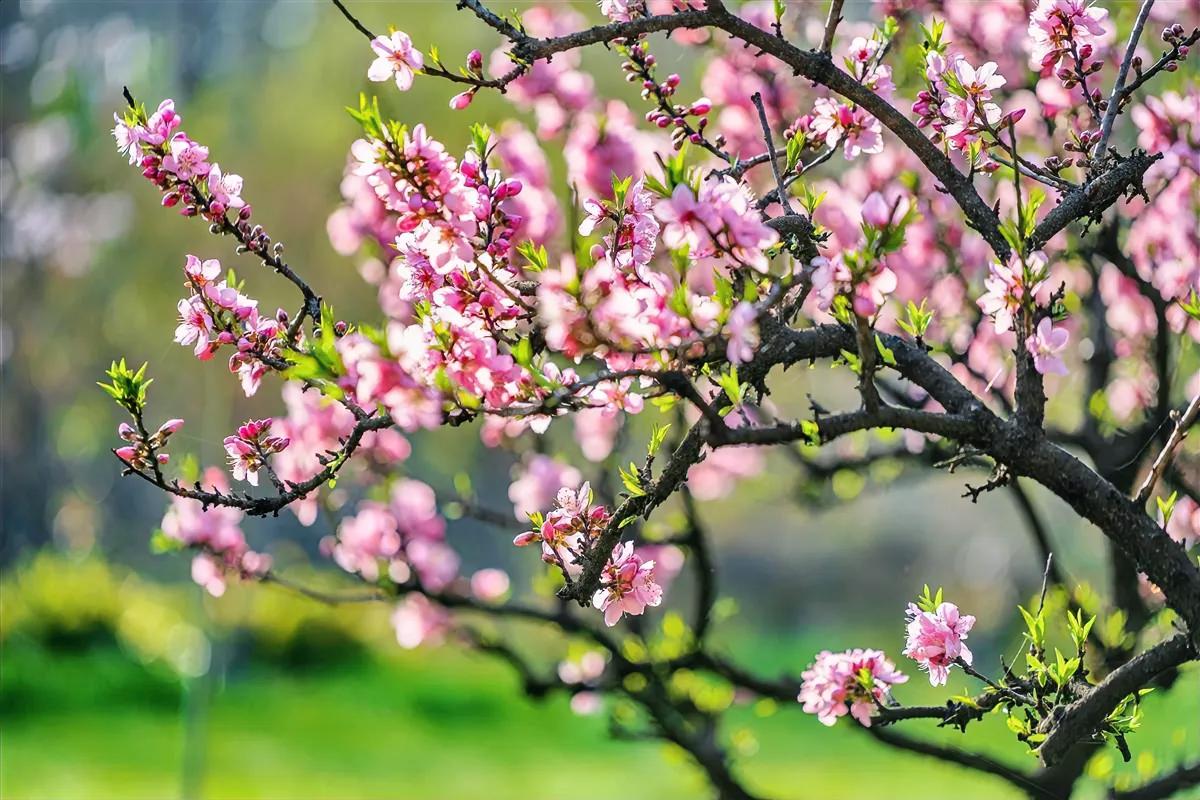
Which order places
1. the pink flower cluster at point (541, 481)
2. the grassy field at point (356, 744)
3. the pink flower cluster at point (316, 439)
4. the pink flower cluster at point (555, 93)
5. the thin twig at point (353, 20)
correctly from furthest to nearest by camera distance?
the grassy field at point (356, 744)
the pink flower cluster at point (541, 481)
the pink flower cluster at point (555, 93)
the pink flower cluster at point (316, 439)
the thin twig at point (353, 20)

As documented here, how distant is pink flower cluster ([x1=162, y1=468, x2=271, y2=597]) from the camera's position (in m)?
2.92

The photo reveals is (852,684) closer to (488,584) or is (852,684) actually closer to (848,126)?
(848,126)

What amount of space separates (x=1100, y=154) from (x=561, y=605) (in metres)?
1.63

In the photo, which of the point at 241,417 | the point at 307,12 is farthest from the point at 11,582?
the point at 307,12

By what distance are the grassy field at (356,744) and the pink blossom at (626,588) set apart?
5325 mm

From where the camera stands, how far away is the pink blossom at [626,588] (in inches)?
63.0

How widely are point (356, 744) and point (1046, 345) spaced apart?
674 centimetres

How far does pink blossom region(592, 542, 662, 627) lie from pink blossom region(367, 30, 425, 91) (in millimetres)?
710

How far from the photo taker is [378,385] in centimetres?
128

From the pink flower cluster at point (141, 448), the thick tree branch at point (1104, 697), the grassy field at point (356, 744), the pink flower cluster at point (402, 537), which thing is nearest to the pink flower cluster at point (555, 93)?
the pink flower cluster at point (402, 537)

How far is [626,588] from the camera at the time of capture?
161 centimetres

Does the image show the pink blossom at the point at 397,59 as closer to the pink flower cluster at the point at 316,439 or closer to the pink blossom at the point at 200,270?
the pink blossom at the point at 200,270

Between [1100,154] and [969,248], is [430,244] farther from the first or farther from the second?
[969,248]

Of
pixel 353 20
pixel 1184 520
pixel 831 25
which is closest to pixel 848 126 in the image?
pixel 831 25
